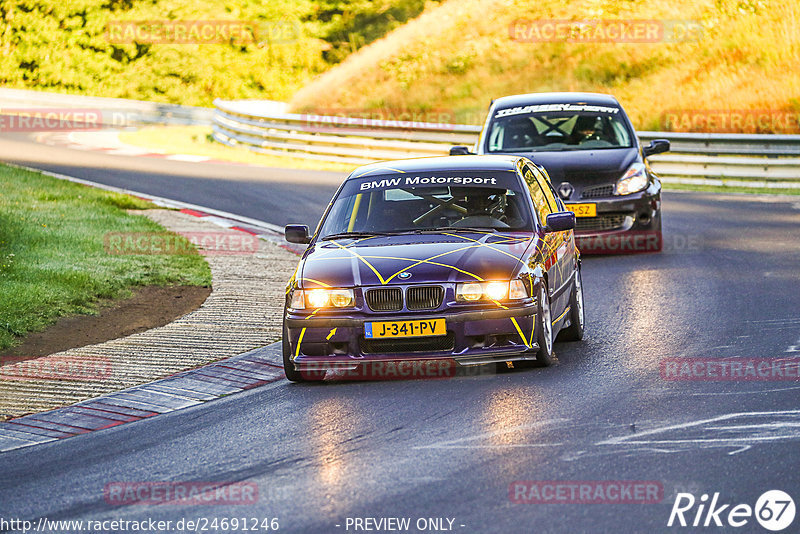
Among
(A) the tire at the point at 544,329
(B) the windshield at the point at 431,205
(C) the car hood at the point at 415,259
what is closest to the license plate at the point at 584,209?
(B) the windshield at the point at 431,205

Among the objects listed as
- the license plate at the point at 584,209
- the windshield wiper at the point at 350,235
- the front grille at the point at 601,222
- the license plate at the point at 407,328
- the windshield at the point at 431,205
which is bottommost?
the front grille at the point at 601,222

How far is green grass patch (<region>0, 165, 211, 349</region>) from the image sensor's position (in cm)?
1191

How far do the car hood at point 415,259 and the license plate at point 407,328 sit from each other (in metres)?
0.28

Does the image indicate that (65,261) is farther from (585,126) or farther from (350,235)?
(585,126)

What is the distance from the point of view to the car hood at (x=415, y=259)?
8.98m

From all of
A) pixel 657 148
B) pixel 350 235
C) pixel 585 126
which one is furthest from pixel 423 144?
pixel 350 235

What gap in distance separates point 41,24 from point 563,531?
53.1 metres

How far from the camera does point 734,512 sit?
228 inches

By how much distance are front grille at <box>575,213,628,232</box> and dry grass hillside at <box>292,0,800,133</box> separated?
529 inches

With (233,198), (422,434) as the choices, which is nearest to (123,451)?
(422,434)

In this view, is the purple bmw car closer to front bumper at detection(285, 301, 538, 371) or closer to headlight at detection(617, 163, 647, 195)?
front bumper at detection(285, 301, 538, 371)

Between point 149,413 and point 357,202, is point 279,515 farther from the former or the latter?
point 357,202

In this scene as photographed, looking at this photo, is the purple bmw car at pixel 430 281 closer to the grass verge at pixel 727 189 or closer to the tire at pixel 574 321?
the tire at pixel 574 321

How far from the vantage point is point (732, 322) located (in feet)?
36.4
